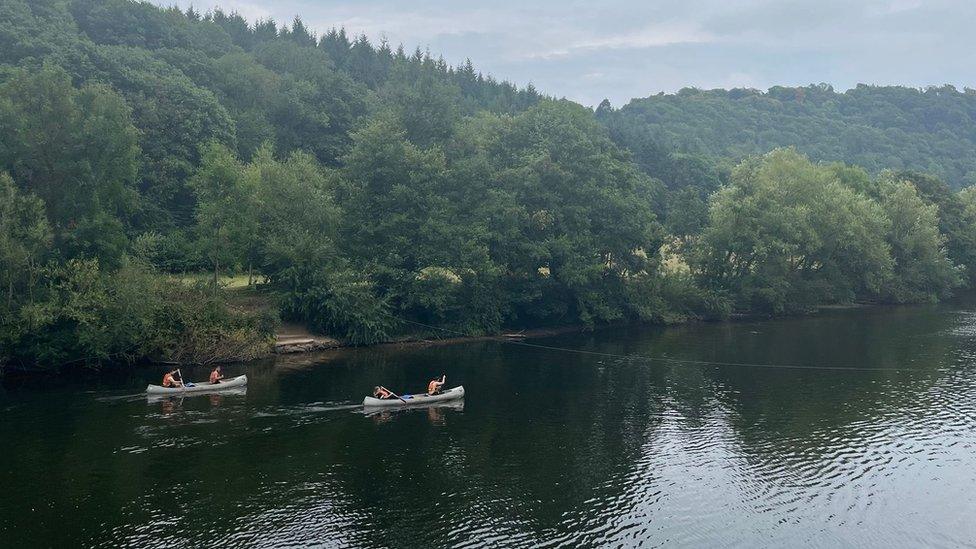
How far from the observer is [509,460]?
3544 cm

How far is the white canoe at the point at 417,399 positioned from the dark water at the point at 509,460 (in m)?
0.99

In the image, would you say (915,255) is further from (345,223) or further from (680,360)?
(345,223)

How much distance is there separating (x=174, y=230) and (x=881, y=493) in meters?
62.6

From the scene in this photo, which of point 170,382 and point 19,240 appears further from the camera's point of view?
point 19,240

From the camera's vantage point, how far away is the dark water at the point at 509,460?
27844 millimetres

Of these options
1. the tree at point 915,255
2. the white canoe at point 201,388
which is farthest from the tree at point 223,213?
the tree at point 915,255

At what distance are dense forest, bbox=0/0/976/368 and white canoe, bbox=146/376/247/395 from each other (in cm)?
781

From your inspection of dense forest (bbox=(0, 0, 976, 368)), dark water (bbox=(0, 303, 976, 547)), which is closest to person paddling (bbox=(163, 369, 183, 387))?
dark water (bbox=(0, 303, 976, 547))

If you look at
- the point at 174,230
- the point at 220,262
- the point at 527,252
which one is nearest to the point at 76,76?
the point at 174,230

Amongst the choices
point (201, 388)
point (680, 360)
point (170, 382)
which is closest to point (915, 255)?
point (680, 360)

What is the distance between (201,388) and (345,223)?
80.1ft

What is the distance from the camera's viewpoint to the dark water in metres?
27.8

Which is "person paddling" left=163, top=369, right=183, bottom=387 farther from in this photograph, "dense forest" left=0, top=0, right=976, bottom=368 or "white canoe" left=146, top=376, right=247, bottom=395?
"dense forest" left=0, top=0, right=976, bottom=368

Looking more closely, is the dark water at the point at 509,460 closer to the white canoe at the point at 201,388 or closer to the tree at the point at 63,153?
the white canoe at the point at 201,388
